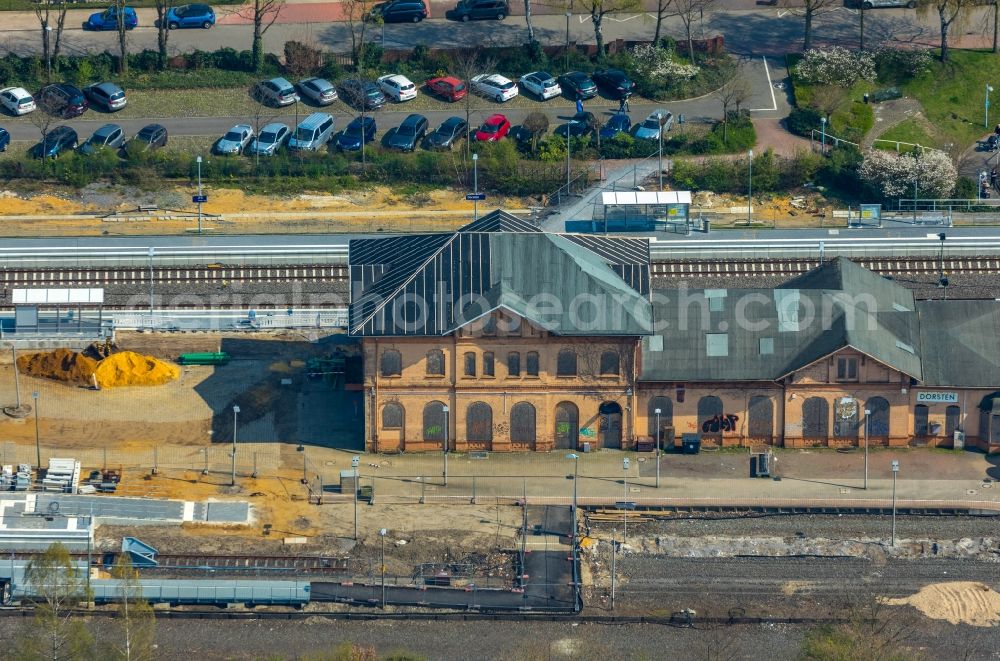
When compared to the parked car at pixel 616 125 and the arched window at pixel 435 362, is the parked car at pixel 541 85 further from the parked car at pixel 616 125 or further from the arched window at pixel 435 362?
the arched window at pixel 435 362

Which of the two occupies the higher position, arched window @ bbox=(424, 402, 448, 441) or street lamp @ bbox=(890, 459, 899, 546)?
arched window @ bbox=(424, 402, 448, 441)

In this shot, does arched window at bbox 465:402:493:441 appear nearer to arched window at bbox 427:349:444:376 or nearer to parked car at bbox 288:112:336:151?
arched window at bbox 427:349:444:376

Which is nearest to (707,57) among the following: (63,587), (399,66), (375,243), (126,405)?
(399,66)

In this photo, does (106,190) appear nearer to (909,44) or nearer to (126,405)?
(126,405)

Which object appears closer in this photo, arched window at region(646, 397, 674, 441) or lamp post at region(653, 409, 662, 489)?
lamp post at region(653, 409, 662, 489)

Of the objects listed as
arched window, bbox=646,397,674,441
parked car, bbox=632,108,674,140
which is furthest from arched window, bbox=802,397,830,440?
parked car, bbox=632,108,674,140

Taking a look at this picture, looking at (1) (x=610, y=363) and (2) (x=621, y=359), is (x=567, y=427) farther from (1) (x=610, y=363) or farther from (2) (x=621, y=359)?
(2) (x=621, y=359)
